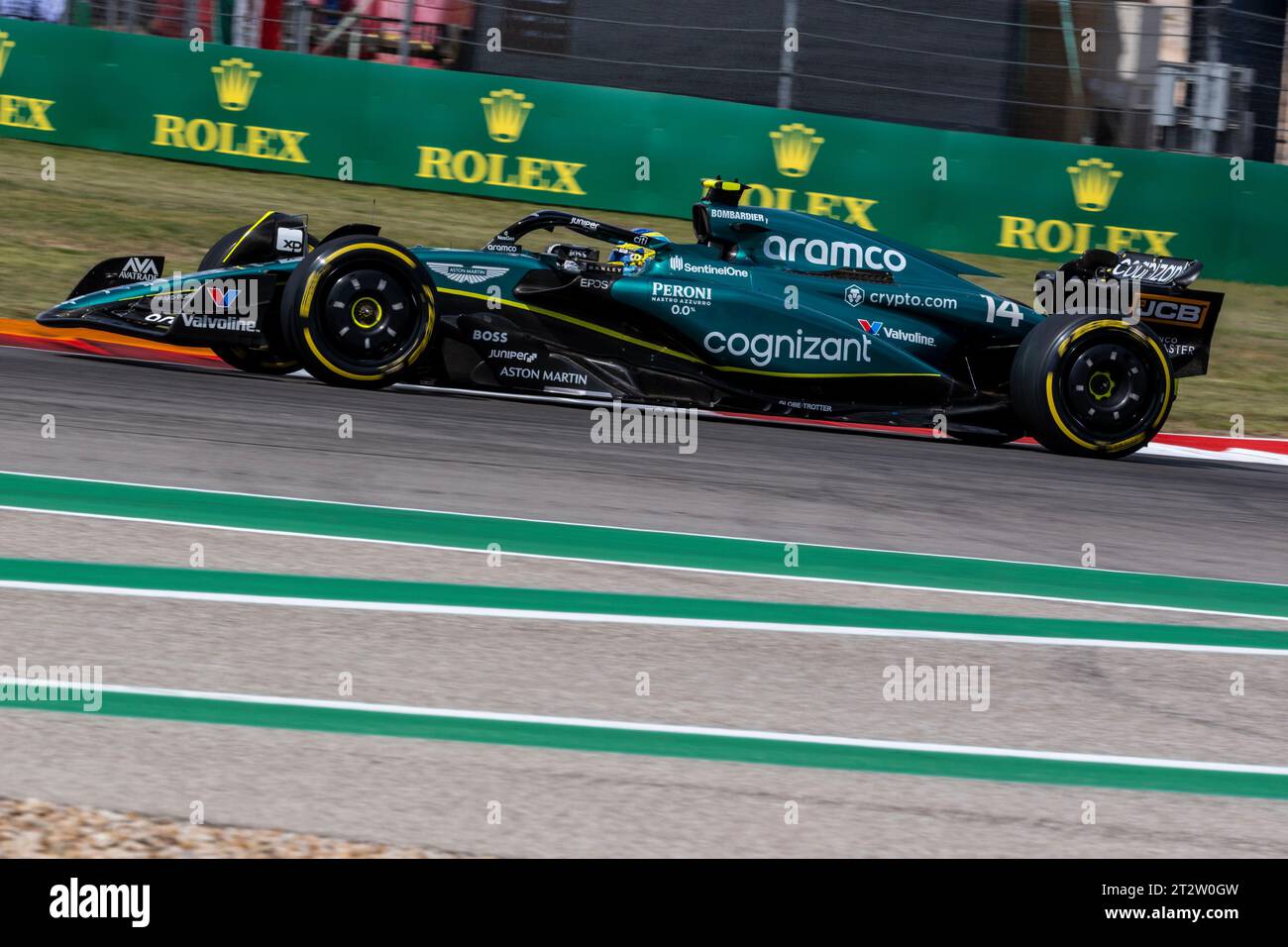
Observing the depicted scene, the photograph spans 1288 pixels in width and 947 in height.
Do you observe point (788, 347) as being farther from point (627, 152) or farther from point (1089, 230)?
point (1089, 230)

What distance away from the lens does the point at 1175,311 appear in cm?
971

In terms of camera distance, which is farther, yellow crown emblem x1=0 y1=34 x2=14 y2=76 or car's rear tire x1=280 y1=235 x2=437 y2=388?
yellow crown emblem x1=0 y1=34 x2=14 y2=76

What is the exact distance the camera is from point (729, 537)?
680cm

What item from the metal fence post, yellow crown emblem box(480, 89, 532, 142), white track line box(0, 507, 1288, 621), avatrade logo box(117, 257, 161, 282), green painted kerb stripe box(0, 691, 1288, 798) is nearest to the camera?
green painted kerb stripe box(0, 691, 1288, 798)

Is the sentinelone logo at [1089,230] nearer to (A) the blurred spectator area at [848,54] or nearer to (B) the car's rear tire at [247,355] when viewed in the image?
(A) the blurred spectator area at [848,54]

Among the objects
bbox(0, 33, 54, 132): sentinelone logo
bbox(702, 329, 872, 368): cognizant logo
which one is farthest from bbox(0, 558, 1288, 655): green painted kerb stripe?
bbox(0, 33, 54, 132): sentinelone logo

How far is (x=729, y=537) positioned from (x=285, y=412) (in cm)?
278

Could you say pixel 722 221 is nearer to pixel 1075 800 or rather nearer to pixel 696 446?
pixel 696 446

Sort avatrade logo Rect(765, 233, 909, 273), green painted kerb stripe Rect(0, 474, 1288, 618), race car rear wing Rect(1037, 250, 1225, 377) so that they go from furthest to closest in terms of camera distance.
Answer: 1. race car rear wing Rect(1037, 250, 1225, 377)
2. avatrade logo Rect(765, 233, 909, 273)
3. green painted kerb stripe Rect(0, 474, 1288, 618)

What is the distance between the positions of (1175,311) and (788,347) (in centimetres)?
237

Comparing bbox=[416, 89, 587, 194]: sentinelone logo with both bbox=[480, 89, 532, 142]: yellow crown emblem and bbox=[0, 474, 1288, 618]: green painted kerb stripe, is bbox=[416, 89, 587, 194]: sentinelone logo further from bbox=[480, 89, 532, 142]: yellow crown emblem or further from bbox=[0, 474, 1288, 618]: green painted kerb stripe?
bbox=[0, 474, 1288, 618]: green painted kerb stripe

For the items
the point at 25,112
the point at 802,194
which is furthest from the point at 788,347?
the point at 25,112

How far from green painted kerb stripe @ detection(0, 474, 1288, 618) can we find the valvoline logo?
2.02 meters

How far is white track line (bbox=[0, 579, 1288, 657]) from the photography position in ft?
17.5
